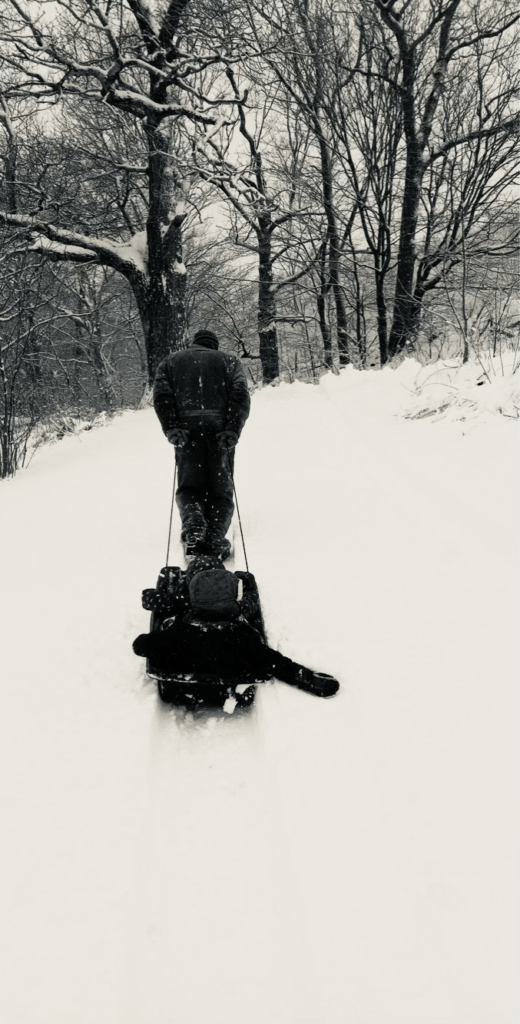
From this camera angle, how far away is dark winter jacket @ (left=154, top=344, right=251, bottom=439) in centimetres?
417

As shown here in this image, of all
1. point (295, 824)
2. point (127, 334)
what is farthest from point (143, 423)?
point (127, 334)

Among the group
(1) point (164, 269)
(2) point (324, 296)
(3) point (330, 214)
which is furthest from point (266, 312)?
(1) point (164, 269)

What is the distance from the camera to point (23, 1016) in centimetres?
117

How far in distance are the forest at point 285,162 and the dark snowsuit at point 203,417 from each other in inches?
174

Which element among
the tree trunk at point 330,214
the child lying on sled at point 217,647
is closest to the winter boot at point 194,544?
the child lying on sled at point 217,647

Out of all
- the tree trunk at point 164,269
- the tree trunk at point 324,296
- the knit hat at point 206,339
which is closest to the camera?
the knit hat at point 206,339

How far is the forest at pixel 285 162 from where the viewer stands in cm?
841

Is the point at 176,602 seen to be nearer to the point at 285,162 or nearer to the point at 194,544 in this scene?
the point at 194,544

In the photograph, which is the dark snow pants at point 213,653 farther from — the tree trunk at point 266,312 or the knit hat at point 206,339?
the tree trunk at point 266,312

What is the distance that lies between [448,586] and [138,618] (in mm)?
1840

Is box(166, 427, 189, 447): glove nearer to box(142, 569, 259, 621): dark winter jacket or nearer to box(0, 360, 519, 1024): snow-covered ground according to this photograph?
box(0, 360, 519, 1024): snow-covered ground

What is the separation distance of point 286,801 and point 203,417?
9.62ft

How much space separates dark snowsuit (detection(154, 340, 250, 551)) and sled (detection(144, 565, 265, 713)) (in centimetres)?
177

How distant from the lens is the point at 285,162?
1490 cm
